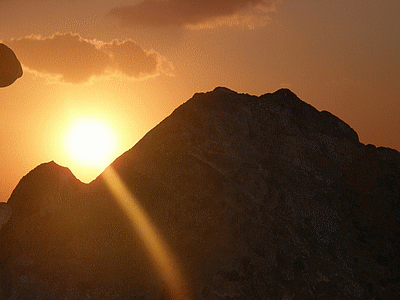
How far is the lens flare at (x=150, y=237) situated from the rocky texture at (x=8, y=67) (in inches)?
144

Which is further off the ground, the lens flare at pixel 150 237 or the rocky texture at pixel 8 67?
the rocky texture at pixel 8 67

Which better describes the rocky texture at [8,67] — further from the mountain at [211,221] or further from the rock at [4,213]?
the rock at [4,213]

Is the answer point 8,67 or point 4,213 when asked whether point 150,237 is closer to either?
point 4,213

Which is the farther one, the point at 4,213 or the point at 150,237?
the point at 4,213

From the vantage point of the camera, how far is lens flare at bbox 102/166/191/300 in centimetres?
1228

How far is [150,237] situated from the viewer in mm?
13000

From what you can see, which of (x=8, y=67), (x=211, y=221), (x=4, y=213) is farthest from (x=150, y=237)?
(x=8, y=67)

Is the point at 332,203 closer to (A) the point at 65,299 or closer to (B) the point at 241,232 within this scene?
(B) the point at 241,232

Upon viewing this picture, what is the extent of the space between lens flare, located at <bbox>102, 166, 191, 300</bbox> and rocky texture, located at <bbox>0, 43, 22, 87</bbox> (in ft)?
12.0

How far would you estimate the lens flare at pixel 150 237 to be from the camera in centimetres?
1228

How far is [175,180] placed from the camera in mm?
13453

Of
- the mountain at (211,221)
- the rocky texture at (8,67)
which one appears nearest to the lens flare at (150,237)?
the mountain at (211,221)

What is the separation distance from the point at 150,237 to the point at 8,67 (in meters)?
6.07

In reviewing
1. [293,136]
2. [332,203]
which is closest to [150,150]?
[293,136]
